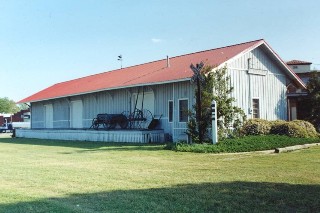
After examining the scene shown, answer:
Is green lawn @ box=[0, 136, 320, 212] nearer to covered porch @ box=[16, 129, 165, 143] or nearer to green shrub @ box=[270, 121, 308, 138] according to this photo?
green shrub @ box=[270, 121, 308, 138]

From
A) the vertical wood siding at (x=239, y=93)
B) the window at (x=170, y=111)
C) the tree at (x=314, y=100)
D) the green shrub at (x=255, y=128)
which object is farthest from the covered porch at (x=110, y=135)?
the tree at (x=314, y=100)

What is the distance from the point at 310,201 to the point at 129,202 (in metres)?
2.83

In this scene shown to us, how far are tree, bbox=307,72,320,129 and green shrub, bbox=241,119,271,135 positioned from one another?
4.75m

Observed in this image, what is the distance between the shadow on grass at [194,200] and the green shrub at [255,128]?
37.8ft

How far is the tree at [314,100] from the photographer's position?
2259cm

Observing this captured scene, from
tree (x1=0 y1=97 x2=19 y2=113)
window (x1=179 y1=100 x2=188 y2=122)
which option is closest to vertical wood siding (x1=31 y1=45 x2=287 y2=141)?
window (x1=179 y1=100 x2=188 y2=122)

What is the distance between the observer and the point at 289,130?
18625mm

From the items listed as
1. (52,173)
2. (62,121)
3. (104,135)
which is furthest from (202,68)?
(62,121)

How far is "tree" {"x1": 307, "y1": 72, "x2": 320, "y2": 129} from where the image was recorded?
2259cm

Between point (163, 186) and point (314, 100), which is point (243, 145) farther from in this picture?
point (314, 100)

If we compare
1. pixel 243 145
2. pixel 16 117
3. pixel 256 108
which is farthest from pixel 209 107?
pixel 16 117

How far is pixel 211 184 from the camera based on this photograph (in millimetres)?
7797

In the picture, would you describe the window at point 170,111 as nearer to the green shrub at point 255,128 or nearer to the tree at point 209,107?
the tree at point 209,107

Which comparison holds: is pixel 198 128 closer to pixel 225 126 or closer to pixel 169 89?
pixel 225 126
